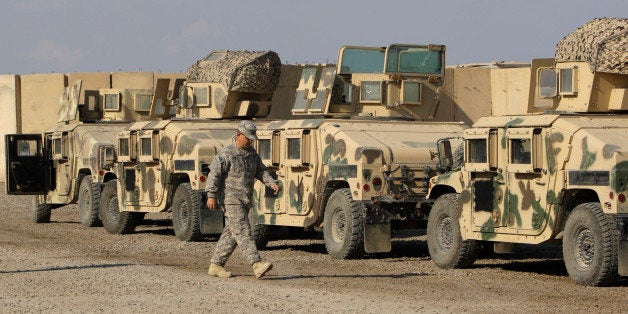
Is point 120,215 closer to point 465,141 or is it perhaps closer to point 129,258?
point 129,258

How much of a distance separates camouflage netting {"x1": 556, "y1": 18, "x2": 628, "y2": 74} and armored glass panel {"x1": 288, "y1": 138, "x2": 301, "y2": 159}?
4554 mm

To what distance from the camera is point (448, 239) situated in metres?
18.2

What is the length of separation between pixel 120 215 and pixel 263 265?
34.3 ft

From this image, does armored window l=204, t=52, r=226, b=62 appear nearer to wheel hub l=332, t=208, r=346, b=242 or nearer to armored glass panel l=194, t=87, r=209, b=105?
armored glass panel l=194, t=87, r=209, b=105

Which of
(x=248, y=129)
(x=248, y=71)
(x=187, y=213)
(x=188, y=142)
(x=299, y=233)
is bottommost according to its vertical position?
(x=299, y=233)

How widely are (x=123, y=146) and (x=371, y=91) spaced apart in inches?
220

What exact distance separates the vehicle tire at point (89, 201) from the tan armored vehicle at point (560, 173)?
405 inches

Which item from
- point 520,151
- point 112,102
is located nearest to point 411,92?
point 520,151

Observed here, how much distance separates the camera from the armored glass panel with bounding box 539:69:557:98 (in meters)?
17.6

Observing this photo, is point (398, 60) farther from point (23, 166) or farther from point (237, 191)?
point (23, 166)

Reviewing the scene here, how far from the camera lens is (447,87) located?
1427 inches

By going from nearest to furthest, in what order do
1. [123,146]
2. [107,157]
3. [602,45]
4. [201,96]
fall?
[602,45], [123,146], [201,96], [107,157]

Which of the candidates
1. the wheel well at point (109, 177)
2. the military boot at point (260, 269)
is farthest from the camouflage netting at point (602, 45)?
the wheel well at point (109, 177)

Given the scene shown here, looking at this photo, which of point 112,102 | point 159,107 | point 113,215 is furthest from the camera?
point 112,102
